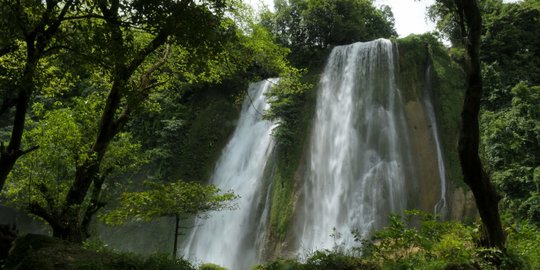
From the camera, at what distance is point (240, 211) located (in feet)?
66.4

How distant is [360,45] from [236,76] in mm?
8287

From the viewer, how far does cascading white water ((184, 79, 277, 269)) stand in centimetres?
1902

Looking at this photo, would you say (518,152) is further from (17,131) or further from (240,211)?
(17,131)

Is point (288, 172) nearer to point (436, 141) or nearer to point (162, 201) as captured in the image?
point (436, 141)

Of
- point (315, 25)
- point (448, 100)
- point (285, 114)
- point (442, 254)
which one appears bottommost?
point (442, 254)

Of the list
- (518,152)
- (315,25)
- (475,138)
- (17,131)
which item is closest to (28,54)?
(17,131)

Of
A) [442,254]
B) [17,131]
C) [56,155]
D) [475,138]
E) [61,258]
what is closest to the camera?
[61,258]

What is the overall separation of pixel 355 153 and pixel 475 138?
12.6 m

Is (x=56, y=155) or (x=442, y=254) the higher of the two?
(x=56, y=155)

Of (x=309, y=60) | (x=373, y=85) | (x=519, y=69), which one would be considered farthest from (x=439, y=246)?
(x=309, y=60)

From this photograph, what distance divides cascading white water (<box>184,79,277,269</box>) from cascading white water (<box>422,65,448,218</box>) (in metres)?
7.76

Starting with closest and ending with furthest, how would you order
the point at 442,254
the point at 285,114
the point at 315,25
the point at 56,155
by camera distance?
1. the point at 442,254
2. the point at 56,155
3. the point at 285,114
4. the point at 315,25

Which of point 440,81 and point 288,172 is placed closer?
point 288,172

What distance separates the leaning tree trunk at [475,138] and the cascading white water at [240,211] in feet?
36.3
